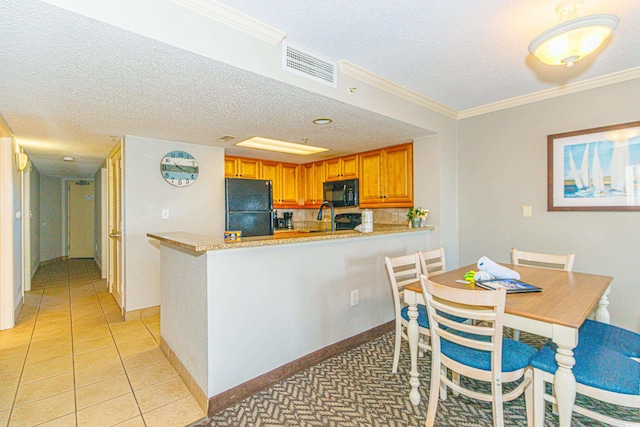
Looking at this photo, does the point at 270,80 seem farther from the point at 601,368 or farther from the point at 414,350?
→ the point at 601,368

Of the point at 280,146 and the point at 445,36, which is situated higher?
Result: the point at 445,36

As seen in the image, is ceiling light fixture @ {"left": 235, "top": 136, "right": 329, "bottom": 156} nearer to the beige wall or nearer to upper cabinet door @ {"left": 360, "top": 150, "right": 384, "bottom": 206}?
upper cabinet door @ {"left": 360, "top": 150, "right": 384, "bottom": 206}

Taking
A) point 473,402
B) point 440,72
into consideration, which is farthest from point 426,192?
point 473,402

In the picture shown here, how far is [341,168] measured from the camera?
4656 mm

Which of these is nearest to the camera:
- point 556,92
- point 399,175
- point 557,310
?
point 557,310

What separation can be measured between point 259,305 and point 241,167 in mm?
2922

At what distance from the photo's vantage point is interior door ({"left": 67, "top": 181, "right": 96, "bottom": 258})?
7.62 metres

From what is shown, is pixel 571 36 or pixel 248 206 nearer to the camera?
pixel 571 36

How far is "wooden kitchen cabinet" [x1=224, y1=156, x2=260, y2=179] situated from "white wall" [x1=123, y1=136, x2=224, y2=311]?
0.49m

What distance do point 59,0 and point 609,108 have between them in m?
3.86

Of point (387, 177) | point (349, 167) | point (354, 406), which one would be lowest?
point (354, 406)

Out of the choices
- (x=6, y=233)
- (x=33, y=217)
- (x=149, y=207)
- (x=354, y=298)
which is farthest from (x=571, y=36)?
(x=33, y=217)

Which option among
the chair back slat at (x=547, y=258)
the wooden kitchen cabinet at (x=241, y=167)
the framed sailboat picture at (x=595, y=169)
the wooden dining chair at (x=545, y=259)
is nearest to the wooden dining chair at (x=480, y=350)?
the wooden dining chair at (x=545, y=259)

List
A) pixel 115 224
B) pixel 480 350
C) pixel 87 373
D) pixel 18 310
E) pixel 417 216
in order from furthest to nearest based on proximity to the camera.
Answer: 1. pixel 115 224
2. pixel 18 310
3. pixel 417 216
4. pixel 87 373
5. pixel 480 350
